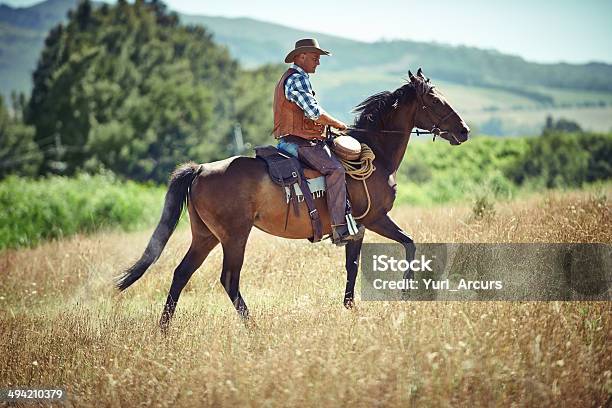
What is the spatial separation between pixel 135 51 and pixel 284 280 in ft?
148

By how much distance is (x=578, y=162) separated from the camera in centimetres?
4691

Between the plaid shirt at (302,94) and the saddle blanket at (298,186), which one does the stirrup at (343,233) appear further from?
the plaid shirt at (302,94)

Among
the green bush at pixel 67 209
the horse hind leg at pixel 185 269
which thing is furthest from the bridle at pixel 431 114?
the green bush at pixel 67 209

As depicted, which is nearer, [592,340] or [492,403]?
[492,403]

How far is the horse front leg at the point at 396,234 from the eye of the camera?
27.5 ft

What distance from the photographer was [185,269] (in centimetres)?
820

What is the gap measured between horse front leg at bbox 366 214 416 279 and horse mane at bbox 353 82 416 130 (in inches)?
51.2

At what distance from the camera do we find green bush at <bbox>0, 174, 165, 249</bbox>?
72.3 ft

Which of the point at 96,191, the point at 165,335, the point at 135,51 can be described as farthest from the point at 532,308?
the point at 135,51

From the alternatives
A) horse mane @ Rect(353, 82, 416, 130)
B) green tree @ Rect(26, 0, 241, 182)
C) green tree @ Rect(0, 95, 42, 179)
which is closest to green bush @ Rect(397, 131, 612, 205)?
green tree @ Rect(26, 0, 241, 182)

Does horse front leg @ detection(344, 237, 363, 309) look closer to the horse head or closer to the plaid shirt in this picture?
the plaid shirt

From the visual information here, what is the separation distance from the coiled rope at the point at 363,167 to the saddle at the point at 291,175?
40 centimetres

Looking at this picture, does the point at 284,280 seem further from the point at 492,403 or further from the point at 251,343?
the point at 492,403

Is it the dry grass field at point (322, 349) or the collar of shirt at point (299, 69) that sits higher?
the collar of shirt at point (299, 69)
